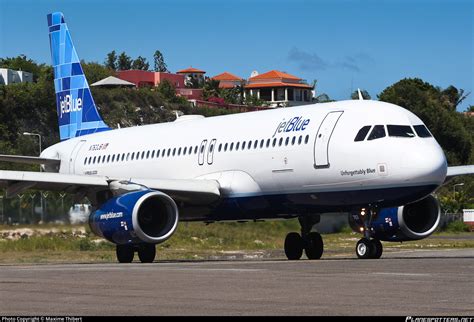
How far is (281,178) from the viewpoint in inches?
1125

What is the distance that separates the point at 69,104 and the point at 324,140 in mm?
16028

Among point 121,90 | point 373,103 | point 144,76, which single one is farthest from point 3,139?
point 373,103

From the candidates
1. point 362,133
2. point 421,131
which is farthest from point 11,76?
point 421,131

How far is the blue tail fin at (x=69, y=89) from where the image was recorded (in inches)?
1581

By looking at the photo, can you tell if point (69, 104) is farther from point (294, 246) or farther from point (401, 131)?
point (401, 131)

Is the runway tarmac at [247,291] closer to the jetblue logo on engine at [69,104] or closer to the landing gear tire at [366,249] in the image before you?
the landing gear tire at [366,249]

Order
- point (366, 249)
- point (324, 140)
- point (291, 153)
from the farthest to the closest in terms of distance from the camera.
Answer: point (291, 153)
point (324, 140)
point (366, 249)

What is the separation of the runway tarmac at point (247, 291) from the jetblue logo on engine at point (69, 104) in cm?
1869

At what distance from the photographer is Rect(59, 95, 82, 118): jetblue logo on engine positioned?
133 ft

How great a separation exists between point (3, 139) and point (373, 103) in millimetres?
89139

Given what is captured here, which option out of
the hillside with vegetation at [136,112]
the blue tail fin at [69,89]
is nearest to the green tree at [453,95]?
the hillside with vegetation at [136,112]

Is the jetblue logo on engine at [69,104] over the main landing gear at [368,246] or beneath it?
over

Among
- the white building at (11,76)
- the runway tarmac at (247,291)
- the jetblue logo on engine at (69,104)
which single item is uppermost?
the white building at (11,76)

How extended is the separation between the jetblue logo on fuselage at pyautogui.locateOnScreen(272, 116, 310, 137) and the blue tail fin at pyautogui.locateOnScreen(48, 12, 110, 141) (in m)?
11.8
